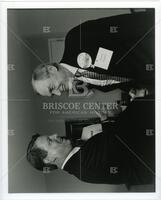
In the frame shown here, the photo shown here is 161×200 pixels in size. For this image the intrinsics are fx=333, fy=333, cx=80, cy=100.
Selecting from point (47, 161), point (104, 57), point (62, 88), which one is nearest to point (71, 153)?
point (47, 161)

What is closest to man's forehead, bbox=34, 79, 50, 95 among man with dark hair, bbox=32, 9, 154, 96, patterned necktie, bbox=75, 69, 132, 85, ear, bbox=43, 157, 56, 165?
man with dark hair, bbox=32, 9, 154, 96

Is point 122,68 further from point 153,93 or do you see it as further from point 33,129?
point 33,129

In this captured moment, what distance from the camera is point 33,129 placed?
1.11 metres

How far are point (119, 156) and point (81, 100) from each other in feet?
0.74

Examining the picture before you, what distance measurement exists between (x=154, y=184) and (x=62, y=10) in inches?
25.8

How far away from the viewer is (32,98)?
1.11 m

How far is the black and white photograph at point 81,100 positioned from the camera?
111 cm

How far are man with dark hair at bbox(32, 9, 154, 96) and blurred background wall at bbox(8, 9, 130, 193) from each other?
3cm

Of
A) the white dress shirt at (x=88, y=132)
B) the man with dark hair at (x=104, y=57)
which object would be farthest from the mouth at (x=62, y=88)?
the white dress shirt at (x=88, y=132)

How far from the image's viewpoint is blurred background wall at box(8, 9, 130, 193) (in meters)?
1.11

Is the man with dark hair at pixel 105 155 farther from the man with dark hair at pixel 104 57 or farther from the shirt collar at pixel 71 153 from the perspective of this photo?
the man with dark hair at pixel 104 57

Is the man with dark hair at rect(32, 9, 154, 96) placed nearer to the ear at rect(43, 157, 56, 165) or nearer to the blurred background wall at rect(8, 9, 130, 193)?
the blurred background wall at rect(8, 9, 130, 193)

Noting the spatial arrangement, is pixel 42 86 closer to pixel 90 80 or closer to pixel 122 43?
pixel 90 80
